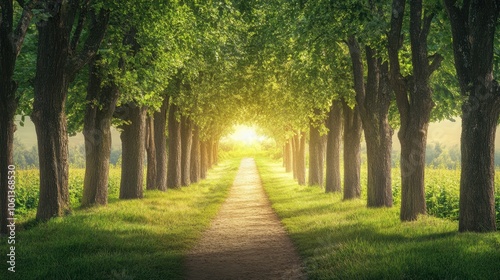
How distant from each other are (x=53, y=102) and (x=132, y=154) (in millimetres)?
8123

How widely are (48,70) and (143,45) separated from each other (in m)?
4.44

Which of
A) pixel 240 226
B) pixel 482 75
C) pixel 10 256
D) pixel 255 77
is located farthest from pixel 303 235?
pixel 255 77

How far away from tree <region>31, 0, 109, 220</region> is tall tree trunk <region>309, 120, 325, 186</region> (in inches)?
740

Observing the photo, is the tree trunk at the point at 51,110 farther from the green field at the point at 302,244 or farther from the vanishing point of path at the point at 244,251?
the vanishing point of path at the point at 244,251

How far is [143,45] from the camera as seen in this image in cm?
1809

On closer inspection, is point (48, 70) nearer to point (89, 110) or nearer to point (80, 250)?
point (89, 110)

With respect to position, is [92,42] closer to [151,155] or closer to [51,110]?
[51,110]

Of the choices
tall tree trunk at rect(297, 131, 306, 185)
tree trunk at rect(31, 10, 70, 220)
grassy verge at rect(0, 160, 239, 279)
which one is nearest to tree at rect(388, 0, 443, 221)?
grassy verge at rect(0, 160, 239, 279)

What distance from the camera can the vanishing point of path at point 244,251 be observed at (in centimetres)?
1056

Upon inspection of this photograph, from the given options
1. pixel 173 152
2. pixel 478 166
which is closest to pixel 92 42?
pixel 478 166

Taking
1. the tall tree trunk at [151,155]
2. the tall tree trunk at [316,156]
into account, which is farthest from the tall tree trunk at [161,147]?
the tall tree trunk at [316,156]

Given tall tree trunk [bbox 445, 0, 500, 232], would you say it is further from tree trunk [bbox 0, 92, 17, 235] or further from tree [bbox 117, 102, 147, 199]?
tree [bbox 117, 102, 147, 199]

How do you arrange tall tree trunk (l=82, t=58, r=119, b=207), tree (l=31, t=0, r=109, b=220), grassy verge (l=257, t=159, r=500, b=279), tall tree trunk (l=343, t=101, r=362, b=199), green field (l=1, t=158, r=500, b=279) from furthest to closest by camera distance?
tall tree trunk (l=343, t=101, r=362, b=199), tall tree trunk (l=82, t=58, r=119, b=207), tree (l=31, t=0, r=109, b=220), green field (l=1, t=158, r=500, b=279), grassy verge (l=257, t=159, r=500, b=279)

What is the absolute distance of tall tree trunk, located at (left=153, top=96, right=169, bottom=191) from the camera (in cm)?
2720
